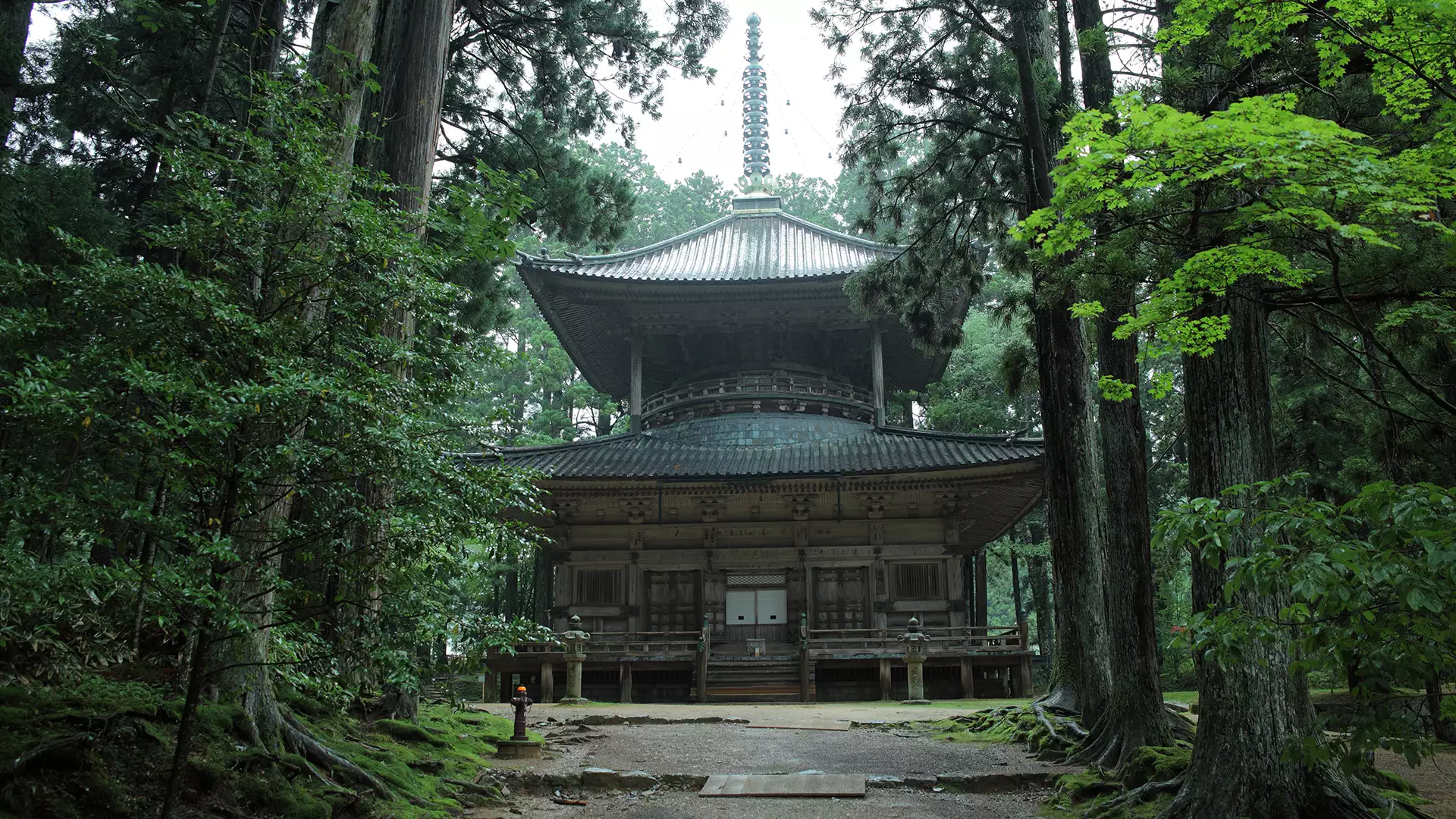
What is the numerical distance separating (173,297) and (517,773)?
531 cm

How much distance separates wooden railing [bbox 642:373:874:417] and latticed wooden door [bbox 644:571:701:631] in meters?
3.86

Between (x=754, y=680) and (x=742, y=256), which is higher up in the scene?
(x=742, y=256)

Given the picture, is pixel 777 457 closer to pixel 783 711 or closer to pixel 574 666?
pixel 574 666

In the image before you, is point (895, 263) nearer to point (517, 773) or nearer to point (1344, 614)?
point (517, 773)

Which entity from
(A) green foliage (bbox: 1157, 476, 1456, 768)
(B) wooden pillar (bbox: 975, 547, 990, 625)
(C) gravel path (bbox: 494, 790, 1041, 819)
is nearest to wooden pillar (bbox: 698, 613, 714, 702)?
(B) wooden pillar (bbox: 975, 547, 990, 625)

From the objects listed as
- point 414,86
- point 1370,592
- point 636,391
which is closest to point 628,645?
point 636,391

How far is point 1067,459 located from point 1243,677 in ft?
16.3

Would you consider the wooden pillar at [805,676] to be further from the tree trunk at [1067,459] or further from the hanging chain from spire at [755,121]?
the hanging chain from spire at [755,121]

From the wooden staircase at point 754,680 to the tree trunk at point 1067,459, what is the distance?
24.2ft

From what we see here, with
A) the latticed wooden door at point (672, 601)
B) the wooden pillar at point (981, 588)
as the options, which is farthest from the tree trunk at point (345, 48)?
the wooden pillar at point (981, 588)

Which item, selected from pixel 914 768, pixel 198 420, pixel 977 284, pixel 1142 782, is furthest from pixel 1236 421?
pixel 977 284

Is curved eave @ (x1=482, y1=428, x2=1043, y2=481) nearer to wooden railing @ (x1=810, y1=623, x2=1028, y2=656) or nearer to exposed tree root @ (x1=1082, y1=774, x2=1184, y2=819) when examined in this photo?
wooden railing @ (x1=810, y1=623, x2=1028, y2=656)

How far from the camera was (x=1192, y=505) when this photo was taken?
4.02 meters

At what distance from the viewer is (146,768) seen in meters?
4.93
